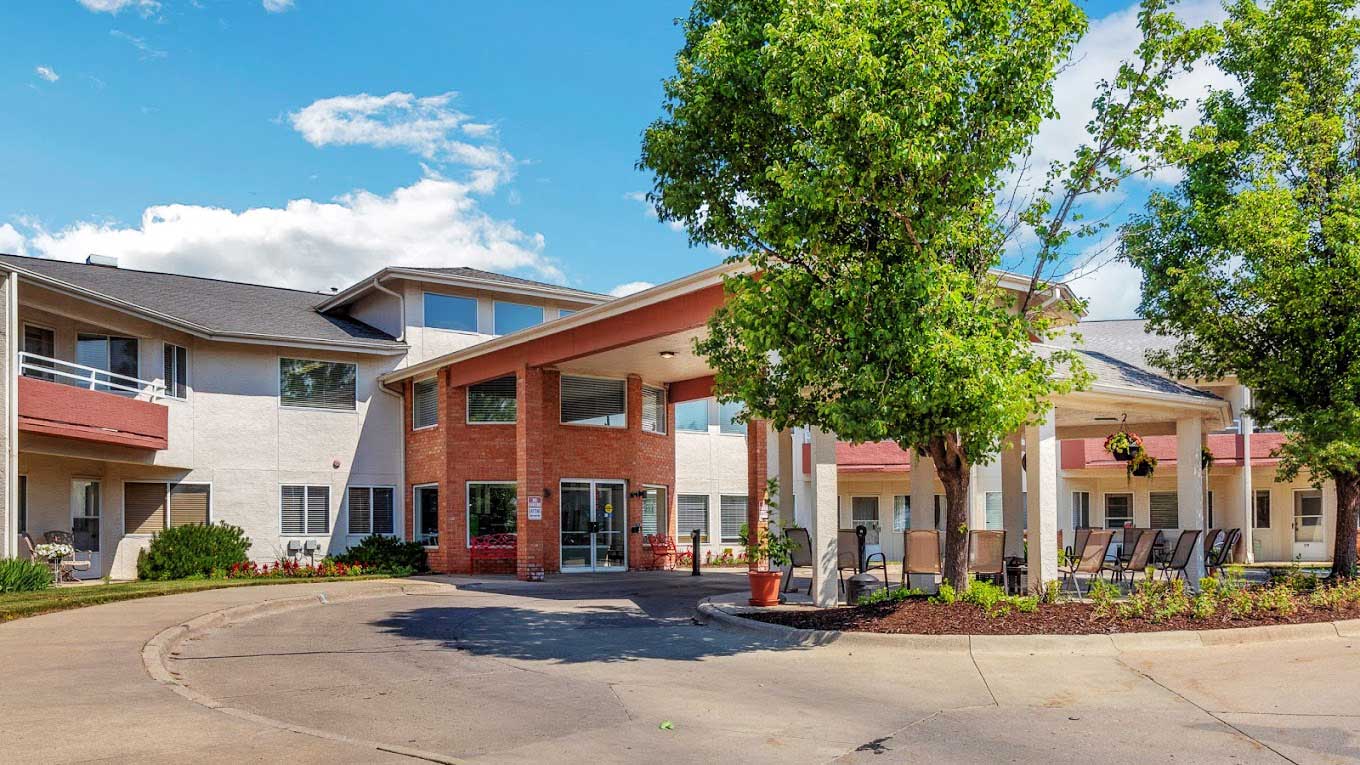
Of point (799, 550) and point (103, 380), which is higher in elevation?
point (103, 380)

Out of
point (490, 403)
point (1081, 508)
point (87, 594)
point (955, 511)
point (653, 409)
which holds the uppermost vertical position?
point (490, 403)

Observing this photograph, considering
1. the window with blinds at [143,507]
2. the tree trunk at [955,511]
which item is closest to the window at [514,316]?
the window with blinds at [143,507]

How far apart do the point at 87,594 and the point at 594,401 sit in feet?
37.6

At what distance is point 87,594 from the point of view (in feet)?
55.3

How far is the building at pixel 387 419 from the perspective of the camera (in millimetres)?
19969

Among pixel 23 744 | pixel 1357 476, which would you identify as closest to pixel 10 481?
pixel 23 744

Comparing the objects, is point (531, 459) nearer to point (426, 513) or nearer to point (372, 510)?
point (426, 513)

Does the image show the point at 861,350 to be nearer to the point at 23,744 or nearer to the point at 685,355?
the point at 23,744

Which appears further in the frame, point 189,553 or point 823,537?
point 189,553

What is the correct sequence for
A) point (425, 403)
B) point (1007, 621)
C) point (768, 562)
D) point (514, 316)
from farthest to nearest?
point (514, 316), point (425, 403), point (768, 562), point (1007, 621)

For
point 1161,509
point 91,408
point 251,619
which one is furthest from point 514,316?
point 1161,509

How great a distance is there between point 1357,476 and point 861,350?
36.3 feet

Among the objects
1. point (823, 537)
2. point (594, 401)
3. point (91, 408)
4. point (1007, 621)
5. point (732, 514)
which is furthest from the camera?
point (732, 514)

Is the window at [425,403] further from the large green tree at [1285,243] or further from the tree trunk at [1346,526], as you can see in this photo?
the tree trunk at [1346,526]
